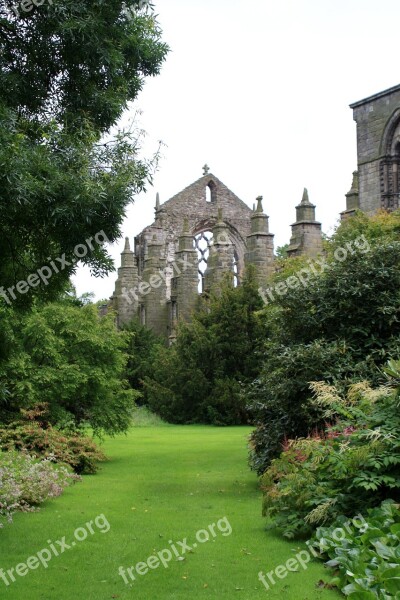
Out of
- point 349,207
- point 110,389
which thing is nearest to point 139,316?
point 349,207

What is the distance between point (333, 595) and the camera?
298 inches

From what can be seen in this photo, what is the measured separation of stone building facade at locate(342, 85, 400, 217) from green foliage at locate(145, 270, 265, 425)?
6700 mm

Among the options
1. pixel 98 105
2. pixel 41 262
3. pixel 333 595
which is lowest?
pixel 333 595

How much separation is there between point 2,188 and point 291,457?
5780 mm

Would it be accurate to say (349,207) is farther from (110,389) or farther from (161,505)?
(161,505)

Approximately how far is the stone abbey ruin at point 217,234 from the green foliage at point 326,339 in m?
15.8

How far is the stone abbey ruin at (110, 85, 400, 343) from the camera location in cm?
2961

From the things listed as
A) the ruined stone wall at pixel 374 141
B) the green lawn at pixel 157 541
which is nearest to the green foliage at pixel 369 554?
the green lawn at pixel 157 541

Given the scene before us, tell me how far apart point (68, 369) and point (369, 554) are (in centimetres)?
1222

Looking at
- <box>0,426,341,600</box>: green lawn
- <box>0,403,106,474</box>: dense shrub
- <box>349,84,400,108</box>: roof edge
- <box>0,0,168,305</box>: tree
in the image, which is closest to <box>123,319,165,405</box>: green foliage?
<box>349,84,400,108</box>: roof edge

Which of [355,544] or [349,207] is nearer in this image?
[355,544]

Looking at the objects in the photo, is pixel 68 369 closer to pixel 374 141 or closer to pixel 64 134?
pixel 64 134

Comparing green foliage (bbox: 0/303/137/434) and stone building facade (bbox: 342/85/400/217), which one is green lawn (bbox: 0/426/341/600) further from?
stone building facade (bbox: 342/85/400/217)

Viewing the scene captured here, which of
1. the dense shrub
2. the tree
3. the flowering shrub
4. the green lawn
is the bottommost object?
the green lawn
